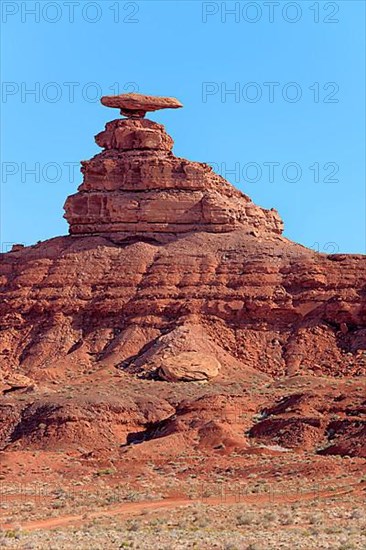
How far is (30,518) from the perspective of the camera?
124 ft

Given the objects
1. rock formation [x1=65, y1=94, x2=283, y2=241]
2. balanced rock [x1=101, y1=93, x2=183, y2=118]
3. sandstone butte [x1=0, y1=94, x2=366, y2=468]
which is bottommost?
sandstone butte [x1=0, y1=94, x2=366, y2=468]

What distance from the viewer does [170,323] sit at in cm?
7538

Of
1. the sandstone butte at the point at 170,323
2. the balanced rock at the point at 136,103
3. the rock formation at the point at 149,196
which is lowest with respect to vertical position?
the sandstone butte at the point at 170,323

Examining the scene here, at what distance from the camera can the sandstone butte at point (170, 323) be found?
58.2 metres

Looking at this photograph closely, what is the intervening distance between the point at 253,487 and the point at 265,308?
102 ft

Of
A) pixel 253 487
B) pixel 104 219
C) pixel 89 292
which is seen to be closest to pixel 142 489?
pixel 253 487

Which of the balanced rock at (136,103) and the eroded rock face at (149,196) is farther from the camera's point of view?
the balanced rock at (136,103)

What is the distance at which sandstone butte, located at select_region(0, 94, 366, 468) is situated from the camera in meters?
58.2

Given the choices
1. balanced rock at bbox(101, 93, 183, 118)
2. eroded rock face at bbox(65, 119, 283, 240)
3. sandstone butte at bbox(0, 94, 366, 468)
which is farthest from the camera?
balanced rock at bbox(101, 93, 183, 118)

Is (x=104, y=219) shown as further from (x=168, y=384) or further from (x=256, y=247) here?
(x=168, y=384)

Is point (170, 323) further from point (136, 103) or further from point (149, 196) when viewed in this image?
point (136, 103)

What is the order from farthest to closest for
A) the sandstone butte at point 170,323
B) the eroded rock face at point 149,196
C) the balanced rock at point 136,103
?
the balanced rock at point 136,103 < the eroded rock face at point 149,196 < the sandstone butte at point 170,323

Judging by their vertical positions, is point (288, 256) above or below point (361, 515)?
above

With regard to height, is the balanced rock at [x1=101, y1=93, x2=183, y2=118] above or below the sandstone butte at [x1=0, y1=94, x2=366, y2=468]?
above
